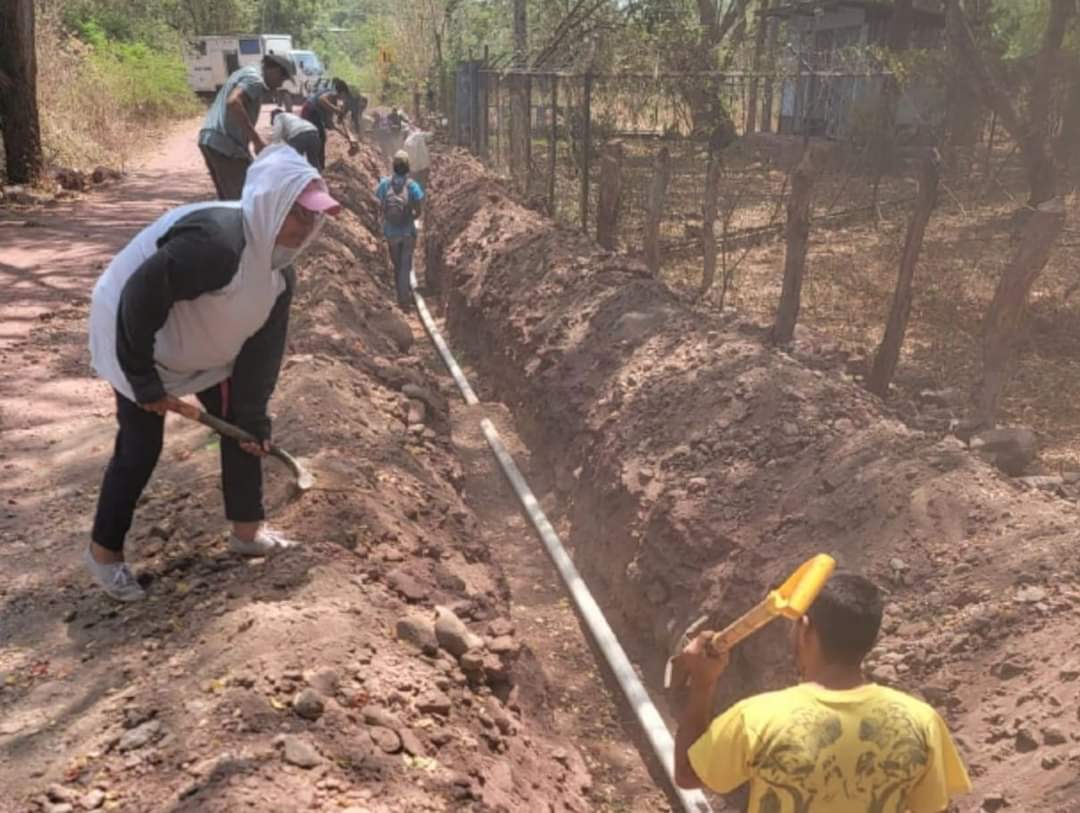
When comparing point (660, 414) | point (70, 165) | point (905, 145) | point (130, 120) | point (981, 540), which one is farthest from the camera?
point (130, 120)

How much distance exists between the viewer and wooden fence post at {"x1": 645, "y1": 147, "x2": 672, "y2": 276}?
8164mm

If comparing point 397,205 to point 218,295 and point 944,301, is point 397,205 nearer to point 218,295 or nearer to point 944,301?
point 944,301

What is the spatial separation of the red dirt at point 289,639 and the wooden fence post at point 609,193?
3672 millimetres

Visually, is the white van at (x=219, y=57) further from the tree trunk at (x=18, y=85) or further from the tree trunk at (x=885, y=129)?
the tree trunk at (x=885, y=129)

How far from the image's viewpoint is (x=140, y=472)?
3.31 m

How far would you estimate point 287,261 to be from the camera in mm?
3207

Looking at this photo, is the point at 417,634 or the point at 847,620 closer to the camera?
the point at 847,620

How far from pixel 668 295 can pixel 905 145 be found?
1359cm

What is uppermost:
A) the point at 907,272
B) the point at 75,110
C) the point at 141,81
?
the point at 141,81

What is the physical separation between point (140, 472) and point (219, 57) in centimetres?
3825

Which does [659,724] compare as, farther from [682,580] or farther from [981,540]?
[981,540]

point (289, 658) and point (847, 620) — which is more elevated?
point (847, 620)

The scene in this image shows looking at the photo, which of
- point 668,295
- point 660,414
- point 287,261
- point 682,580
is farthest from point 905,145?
point 287,261

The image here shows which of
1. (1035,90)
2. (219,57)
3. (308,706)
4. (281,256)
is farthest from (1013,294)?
(219,57)
